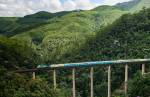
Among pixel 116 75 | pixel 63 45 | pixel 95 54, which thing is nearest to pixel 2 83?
pixel 116 75

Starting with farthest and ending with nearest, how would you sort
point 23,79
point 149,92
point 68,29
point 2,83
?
point 68,29, point 149,92, point 23,79, point 2,83

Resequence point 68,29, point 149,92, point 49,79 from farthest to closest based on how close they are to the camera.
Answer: point 68,29 → point 49,79 → point 149,92

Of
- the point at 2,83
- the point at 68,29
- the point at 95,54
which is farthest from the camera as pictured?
the point at 68,29

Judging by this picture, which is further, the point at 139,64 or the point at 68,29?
the point at 68,29

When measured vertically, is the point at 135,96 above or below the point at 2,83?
below

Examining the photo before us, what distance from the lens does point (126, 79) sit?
7825cm

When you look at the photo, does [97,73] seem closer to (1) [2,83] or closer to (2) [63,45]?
(1) [2,83]

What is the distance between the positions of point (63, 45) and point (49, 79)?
206 ft

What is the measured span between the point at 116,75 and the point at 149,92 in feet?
79.1

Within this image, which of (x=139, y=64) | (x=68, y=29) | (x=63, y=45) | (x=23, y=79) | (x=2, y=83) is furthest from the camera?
(x=68, y=29)

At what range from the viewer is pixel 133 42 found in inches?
4050

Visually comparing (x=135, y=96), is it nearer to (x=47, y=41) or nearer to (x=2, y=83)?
(x=2, y=83)

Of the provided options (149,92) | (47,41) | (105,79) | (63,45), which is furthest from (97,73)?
(47,41)

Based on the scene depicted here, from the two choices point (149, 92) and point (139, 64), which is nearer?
point (149, 92)
